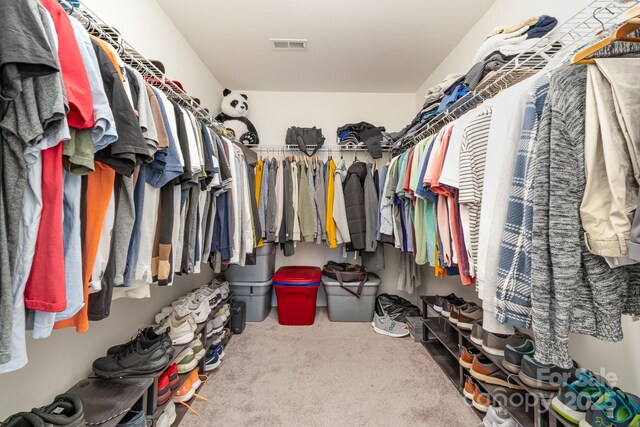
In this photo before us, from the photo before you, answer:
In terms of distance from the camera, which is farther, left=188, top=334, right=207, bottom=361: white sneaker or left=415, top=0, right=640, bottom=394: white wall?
left=188, top=334, right=207, bottom=361: white sneaker

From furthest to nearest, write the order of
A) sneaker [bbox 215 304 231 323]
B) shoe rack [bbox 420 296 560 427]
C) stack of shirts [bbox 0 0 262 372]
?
sneaker [bbox 215 304 231 323] → shoe rack [bbox 420 296 560 427] → stack of shirts [bbox 0 0 262 372]

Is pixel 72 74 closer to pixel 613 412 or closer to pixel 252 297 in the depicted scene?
pixel 613 412

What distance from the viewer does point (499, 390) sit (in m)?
1.32

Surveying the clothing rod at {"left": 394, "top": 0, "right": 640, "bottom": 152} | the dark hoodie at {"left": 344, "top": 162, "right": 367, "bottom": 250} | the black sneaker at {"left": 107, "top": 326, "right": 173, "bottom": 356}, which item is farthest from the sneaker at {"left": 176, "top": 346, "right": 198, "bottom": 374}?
the clothing rod at {"left": 394, "top": 0, "right": 640, "bottom": 152}

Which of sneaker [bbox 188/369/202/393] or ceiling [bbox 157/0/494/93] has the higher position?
ceiling [bbox 157/0/494/93]

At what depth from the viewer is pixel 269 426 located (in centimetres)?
137

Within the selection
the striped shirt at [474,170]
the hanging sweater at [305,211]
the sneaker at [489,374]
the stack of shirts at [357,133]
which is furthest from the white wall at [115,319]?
the sneaker at [489,374]

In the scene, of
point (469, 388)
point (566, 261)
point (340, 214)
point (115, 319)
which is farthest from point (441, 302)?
point (115, 319)

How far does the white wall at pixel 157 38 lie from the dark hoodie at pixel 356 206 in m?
1.57

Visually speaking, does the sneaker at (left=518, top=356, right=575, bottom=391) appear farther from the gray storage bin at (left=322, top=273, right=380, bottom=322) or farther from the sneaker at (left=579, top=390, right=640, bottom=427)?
the gray storage bin at (left=322, top=273, right=380, bottom=322)

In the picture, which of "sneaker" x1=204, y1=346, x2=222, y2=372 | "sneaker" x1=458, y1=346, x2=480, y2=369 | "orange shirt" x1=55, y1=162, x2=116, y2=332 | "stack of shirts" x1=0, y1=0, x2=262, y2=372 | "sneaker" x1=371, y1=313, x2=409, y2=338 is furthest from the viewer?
"sneaker" x1=371, y1=313, x2=409, y2=338

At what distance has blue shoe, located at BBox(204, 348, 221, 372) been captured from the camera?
182 centimetres

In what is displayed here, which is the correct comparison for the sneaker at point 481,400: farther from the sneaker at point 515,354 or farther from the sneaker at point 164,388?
the sneaker at point 164,388

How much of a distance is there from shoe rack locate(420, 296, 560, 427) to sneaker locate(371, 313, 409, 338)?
0.79 feet
